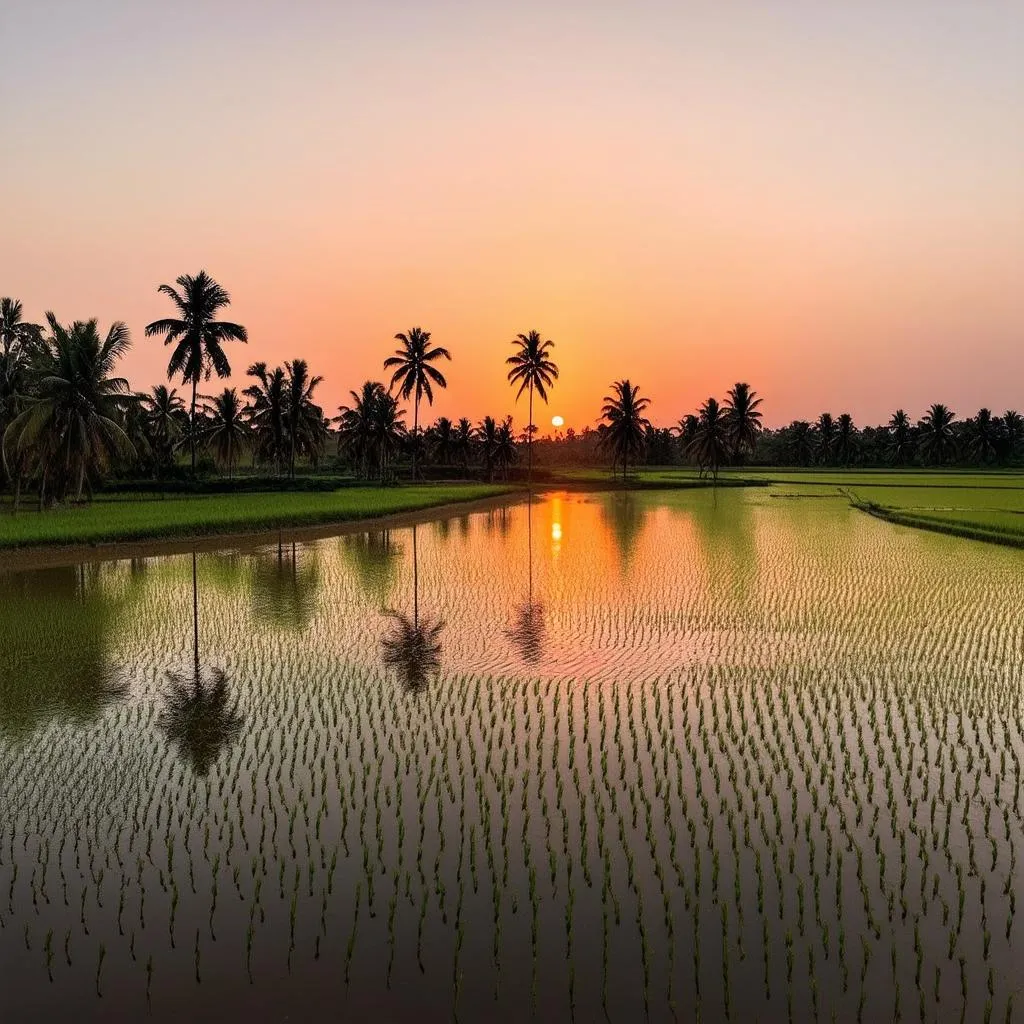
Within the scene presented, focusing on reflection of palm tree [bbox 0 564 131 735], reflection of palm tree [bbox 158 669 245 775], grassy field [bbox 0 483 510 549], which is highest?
grassy field [bbox 0 483 510 549]

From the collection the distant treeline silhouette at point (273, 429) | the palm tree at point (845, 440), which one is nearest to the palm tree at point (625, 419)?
the distant treeline silhouette at point (273, 429)

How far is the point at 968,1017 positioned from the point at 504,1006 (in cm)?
262

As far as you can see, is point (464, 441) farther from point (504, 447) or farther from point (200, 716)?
point (200, 716)

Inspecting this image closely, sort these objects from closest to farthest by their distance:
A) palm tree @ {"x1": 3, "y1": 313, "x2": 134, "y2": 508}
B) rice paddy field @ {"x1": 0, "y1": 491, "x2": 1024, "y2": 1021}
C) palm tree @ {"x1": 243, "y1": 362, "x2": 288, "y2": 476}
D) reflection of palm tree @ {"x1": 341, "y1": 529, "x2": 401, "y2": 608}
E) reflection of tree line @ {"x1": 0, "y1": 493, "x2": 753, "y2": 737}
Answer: rice paddy field @ {"x1": 0, "y1": 491, "x2": 1024, "y2": 1021} < reflection of tree line @ {"x1": 0, "y1": 493, "x2": 753, "y2": 737} < reflection of palm tree @ {"x1": 341, "y1": 529, "x2": 401, "y2": 608} < palm tree @ {"x1": 3, "y1": 313, "x2": 134, "y2": 508} < palm tree @ {"x1": 243, "y1": 362, "x2": 288, "y2": 476}

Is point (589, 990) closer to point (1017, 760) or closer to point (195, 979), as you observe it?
point (195, 979)

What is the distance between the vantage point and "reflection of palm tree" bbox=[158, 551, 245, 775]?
852 centimetres

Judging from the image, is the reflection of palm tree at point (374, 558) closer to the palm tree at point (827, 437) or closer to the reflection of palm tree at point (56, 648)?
the reflection of palm tree at point (56, 648)

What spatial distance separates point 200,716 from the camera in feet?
31.8

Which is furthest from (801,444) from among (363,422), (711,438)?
(363,422)

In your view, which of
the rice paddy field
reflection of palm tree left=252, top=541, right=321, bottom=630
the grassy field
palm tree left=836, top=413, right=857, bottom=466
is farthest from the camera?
palm tree left=836, top=413, right=857, bottom=466

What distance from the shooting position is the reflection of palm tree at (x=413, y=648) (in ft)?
38.1

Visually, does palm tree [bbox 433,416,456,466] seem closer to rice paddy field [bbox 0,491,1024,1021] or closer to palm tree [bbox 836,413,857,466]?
palm tree [bbox 836,413,857,466]

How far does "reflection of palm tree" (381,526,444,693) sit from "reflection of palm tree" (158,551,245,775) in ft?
7.94

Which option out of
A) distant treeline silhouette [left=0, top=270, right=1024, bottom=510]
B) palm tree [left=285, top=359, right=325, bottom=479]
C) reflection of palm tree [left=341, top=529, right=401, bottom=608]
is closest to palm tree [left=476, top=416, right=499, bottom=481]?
distant treeline silhouette [left=0, top=270, right=1024, bottom=510]
